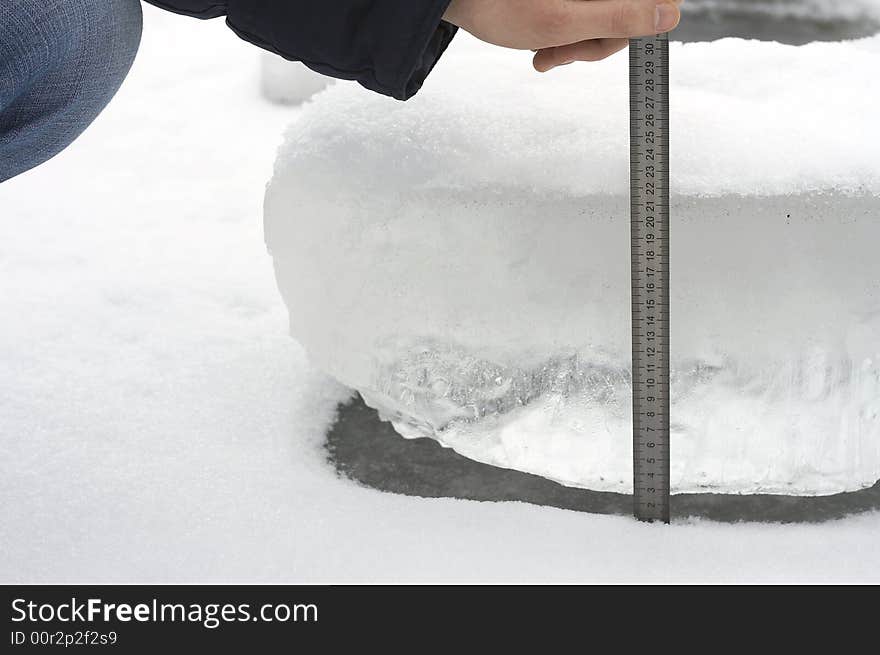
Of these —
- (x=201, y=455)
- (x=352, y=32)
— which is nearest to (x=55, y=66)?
(x=352, y=32)

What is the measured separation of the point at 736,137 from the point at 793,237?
0.59 feet

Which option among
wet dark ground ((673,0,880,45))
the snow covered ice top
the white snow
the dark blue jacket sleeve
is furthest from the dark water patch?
wet dark ground ((673,0,880,45))

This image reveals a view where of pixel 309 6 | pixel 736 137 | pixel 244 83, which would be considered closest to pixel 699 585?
pixel 736 137

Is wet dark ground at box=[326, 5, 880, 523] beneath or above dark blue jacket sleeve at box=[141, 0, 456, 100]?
beneath

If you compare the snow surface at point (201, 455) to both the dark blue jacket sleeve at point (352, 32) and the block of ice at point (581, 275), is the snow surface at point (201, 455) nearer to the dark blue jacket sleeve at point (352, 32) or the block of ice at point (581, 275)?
the block of ice at point (581, 275)

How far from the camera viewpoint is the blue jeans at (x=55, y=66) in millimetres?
1410

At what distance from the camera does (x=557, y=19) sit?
1.24 meters

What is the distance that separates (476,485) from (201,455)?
45 cm

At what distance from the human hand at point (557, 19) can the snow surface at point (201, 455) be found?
54cm

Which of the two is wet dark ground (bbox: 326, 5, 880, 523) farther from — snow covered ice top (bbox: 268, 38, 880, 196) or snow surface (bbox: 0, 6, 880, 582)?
snow covered ice top (bbox: 268, 38, 880, 196)

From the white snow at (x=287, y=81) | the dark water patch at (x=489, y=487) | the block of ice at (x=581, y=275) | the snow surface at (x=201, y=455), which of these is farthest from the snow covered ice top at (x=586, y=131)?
the white snow at (x=287, y=81)

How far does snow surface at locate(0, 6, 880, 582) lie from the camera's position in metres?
1.43

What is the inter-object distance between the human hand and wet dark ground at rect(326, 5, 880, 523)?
0.71 metres

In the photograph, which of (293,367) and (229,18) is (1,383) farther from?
(229,18)
